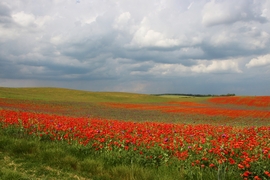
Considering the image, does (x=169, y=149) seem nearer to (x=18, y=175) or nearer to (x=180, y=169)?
(x=180, y=169)

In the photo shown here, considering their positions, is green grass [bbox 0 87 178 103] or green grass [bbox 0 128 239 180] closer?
green grass [bbox 0 128 239 180]

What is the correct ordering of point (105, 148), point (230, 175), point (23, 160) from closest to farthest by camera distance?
1. point (230, 175)
2. point (23, 160)
3. point (105, 148)

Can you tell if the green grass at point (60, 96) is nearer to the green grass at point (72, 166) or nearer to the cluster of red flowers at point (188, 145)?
the cluster of red flowers at point (188, 145)

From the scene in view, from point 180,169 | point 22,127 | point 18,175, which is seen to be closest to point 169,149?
point 180,169

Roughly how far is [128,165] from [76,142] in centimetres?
241

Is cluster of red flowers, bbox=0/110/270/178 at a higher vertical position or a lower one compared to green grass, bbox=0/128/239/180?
higher

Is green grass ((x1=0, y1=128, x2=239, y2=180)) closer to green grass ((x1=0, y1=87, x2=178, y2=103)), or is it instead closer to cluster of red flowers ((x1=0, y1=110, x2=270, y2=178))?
cluster of red flowers ((x1=0, y1=110, x2=270, y2=178))

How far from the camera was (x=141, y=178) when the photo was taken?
579cm

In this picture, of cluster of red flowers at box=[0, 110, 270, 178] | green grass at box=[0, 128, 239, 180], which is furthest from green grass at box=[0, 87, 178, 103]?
green grass at box=[0, 128, 239, 180]

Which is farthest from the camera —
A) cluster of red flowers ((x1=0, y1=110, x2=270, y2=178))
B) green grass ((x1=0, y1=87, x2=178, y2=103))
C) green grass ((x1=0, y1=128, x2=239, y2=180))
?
green grass ((x1=0, y1=87, x2=178, y2=103))

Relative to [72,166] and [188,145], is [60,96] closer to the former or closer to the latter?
[72,166]

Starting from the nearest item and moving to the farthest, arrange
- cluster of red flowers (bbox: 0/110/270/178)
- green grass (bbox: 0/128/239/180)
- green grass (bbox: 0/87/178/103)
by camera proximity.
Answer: green grass (bbox: 0/128/239/180), cluster of red flowers (bbox: 0/110/270/178), green grass (bbox: 0/87/178/103)

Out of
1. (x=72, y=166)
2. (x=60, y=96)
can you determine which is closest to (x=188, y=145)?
(x=72, y=166)

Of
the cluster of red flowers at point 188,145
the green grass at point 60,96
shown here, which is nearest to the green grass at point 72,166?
the cluster of red flowers at point 188,145
